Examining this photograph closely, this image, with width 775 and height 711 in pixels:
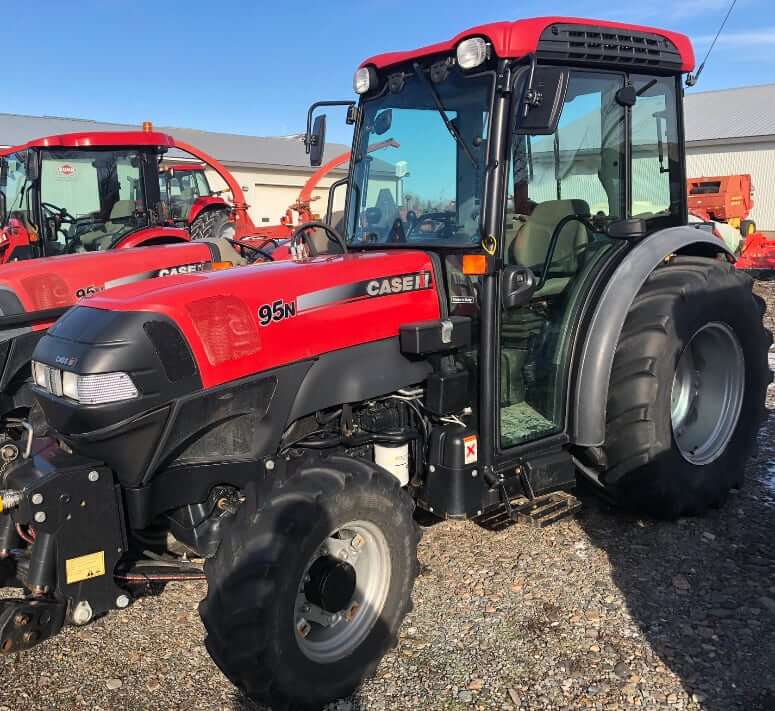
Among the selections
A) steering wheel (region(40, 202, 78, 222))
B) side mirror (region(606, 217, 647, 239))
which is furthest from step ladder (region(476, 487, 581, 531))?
steering wheel (region(40, 202, 78, 222))

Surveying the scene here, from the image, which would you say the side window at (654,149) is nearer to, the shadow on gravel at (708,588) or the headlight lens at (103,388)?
the shadow on gravel at (708,588)

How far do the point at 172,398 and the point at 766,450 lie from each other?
400 cm

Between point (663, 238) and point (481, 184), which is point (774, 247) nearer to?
point (663, 238)

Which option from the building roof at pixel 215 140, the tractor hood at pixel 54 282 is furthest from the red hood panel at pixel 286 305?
the building roof at pixel 215 140

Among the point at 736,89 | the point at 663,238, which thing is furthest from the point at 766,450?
the point at 736,89

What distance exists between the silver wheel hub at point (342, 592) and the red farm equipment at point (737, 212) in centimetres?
1107

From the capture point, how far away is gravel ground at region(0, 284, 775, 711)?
8.54 ft

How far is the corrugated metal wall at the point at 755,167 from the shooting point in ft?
80.2

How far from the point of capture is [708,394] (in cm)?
405

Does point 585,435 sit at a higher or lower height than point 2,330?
lower

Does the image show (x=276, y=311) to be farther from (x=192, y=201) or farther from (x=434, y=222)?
(x=192, y=201)

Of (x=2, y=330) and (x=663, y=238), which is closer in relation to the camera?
(x=663, y=238)

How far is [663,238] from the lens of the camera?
11.6 ft

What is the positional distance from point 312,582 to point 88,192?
6380 millimetres
